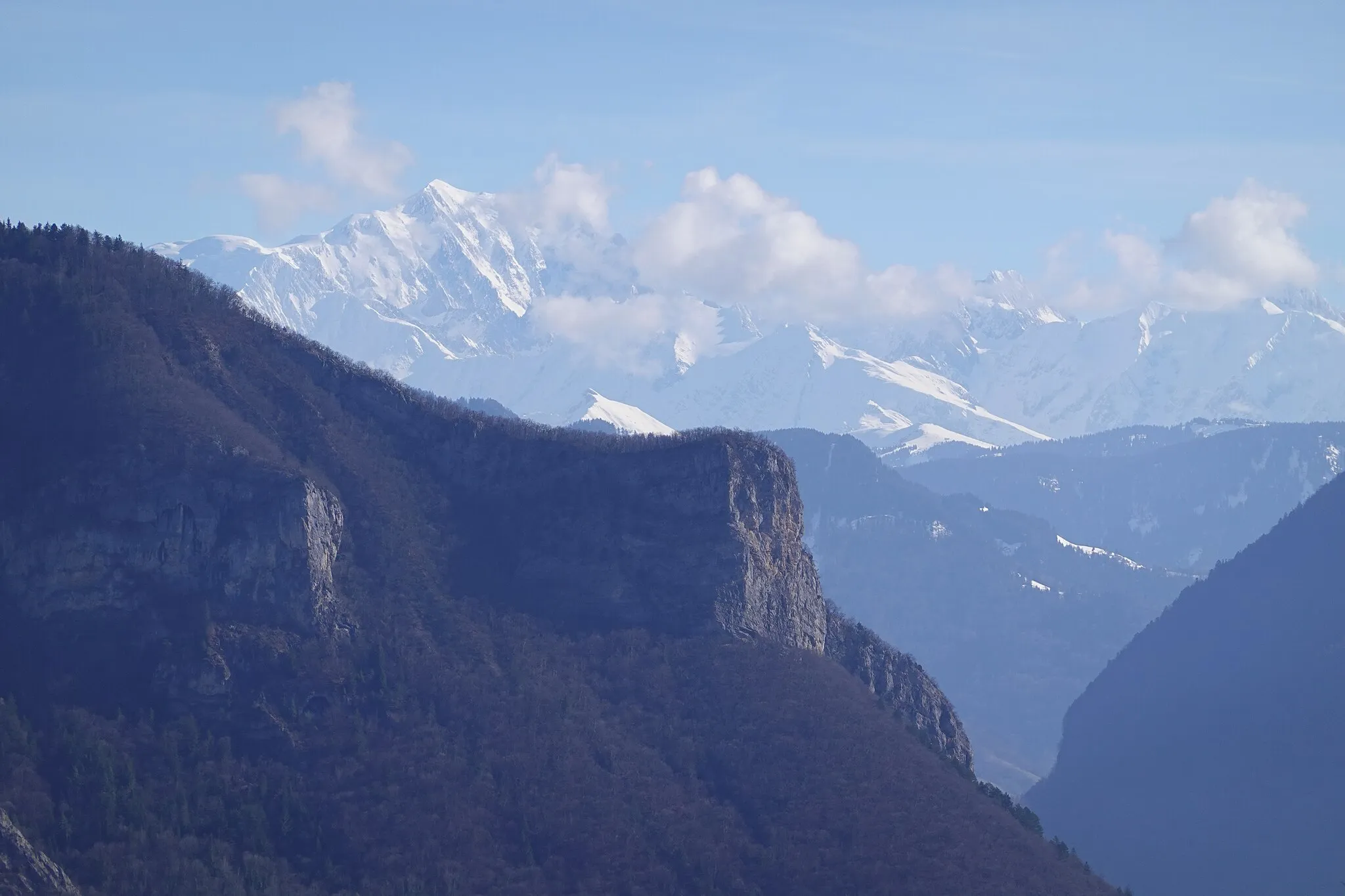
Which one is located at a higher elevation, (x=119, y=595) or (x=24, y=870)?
(x=119, y=595)

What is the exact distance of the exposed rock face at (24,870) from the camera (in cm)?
15812

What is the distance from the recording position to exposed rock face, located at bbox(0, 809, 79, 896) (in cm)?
15812

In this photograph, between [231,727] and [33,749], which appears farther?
[231,727]

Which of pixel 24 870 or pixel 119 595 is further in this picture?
pixel 119 595

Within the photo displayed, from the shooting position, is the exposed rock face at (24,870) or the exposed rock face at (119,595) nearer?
the exposed rock face at (24,870)

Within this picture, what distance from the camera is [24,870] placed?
6284 inches

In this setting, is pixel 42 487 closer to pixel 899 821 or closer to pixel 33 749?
pixel 33 749

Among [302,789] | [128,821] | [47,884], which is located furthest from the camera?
[302,789]

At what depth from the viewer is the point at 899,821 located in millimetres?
195625

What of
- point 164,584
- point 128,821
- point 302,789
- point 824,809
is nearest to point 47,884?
point 128,821

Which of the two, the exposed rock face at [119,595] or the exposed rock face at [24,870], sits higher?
the exposed rock face at [119,595]

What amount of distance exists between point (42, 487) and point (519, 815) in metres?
51.2

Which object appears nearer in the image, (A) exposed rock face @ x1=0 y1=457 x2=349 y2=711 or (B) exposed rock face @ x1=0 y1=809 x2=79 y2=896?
(B) exposed rock face @ x1=0 y1=809 x2=79 y2=896

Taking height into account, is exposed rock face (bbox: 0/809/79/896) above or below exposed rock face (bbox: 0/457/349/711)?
below
